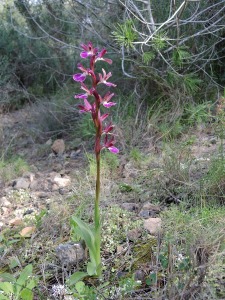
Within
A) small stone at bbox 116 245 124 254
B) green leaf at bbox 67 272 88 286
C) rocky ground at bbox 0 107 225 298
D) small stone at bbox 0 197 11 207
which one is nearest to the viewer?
green leaf at bbox 67 272 88 286

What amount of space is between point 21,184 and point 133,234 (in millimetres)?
1475

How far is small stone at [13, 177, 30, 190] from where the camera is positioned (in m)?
3.43

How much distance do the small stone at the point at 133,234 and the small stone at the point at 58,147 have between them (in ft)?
7.54

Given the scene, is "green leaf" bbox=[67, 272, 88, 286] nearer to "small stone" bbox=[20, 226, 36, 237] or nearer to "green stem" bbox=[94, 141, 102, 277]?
"green stem" bbox=[94, 141, 102, 277]

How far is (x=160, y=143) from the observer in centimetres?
383

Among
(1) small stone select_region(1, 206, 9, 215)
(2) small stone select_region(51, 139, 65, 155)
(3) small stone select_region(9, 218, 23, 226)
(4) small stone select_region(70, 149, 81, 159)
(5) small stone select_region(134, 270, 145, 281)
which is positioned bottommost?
(5) small stone select_region(134, 270, 145, 281)

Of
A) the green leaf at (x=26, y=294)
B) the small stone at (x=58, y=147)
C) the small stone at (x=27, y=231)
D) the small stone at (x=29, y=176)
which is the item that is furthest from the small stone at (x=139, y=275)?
the small stone at (x=58, y=147)

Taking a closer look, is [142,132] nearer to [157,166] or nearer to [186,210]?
[157,166]

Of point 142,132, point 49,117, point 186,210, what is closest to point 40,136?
point 49,117

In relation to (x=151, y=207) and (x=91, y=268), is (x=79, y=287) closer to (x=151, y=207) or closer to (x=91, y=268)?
(x=91, y=268)

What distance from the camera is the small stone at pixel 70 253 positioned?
81.7 inches

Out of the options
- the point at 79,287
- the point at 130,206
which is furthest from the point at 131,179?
the point at 79,287

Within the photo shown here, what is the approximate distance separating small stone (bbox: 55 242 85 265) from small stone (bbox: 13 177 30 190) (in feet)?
4.59

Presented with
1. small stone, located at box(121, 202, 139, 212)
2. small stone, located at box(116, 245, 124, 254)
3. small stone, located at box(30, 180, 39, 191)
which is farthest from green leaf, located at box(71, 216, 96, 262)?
small stone, located at box(30, 180, 39, 191)
